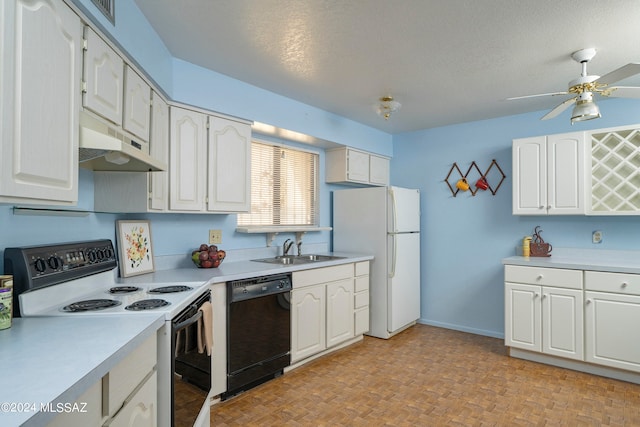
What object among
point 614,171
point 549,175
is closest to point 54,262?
point 549,175

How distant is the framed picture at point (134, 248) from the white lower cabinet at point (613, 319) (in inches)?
137

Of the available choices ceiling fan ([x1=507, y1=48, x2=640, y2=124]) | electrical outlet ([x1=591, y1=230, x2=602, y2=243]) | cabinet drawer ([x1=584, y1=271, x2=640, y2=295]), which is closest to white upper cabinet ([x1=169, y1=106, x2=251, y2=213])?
ceiling fan ([x1=507, y1=48, x2=640, y2=124])

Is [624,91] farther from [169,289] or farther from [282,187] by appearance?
[169,289]

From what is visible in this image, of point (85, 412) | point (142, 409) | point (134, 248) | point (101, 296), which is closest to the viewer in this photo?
point (85, 412)

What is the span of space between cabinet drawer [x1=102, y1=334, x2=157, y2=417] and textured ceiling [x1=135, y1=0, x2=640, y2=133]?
1.76 meters

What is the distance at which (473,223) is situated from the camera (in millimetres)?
4266

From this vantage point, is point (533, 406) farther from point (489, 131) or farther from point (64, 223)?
point (64, 223)

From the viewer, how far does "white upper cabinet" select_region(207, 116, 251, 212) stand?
2767 millimetres

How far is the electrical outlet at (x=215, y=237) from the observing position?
120 inches

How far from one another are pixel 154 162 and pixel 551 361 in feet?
11.8

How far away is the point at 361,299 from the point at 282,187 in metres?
1.43

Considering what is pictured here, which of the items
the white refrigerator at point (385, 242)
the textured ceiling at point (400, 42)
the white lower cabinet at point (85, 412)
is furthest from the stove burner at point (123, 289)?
the white refrigerator at point (385, 242)

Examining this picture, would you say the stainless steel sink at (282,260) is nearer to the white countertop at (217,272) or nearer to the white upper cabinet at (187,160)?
the white countertop at (217,272)

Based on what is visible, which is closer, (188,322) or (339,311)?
(188,322)
